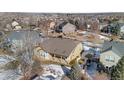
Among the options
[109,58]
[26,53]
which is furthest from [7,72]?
[109,58]

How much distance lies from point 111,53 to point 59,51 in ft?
1.24

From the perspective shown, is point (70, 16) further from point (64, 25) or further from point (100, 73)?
point (100, 73)

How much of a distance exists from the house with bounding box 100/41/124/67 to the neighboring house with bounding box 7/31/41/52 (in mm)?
493

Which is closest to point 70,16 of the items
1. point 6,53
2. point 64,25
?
point 64,25

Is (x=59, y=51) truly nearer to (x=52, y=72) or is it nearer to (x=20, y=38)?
(x=52, y=72)

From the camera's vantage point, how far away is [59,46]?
1.90 metres

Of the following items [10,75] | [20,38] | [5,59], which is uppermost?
[20,38]

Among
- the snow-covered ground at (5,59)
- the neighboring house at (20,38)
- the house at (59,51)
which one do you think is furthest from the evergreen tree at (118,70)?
the snow-covered ground at (5,59)

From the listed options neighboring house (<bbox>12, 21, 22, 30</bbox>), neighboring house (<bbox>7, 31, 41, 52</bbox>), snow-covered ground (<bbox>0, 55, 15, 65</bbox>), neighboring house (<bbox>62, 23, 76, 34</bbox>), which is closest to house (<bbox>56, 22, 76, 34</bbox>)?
neighboring house (<bbox>62, 23, 76, 34</bbox>)

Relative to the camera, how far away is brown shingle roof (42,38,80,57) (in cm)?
189

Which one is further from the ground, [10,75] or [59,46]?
[59,46]

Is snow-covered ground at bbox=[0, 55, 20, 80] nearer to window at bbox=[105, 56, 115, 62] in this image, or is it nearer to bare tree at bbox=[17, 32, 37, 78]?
bare tree at bbox=[17, 32, 37, 78]
